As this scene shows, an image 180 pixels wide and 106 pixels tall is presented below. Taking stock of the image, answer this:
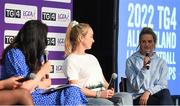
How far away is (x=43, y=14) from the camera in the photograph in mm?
8016

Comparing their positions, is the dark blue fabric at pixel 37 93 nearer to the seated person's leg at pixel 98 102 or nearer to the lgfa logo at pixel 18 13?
the seated person's leg at pixel 98 102

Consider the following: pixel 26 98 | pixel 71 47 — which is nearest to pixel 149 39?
pixel 71 47

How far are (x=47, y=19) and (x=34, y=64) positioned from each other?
7.91 ft

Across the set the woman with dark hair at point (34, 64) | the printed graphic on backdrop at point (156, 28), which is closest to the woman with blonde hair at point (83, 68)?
the woman with dark hair at point (34, 64)

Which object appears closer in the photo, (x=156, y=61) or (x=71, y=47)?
(x=71, y=47)

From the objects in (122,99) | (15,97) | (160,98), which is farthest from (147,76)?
(15,97)

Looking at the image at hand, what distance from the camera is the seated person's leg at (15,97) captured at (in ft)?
16.9

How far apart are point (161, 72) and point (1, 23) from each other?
208cm

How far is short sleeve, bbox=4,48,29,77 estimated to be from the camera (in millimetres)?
5637

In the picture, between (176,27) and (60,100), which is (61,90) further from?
(176,27)

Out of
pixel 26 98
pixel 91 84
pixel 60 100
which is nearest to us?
pixel 26 98

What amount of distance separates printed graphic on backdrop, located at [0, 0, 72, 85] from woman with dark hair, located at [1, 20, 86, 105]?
1.89 meters

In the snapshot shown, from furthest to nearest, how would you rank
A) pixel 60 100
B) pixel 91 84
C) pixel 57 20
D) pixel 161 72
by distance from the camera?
pixel 57 20 → pixel 161 72 → pixel 91 84 → pixel 60 100

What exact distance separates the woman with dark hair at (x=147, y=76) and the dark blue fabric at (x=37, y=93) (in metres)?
1.33
